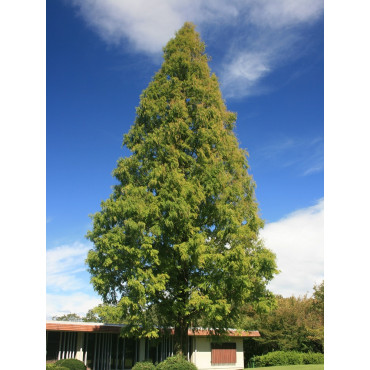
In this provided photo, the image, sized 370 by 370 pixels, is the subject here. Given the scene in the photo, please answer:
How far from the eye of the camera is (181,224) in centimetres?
1255

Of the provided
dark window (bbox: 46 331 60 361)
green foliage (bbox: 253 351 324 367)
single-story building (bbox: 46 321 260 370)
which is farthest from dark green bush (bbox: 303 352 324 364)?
dark window (bbox: 46 331 60 361)

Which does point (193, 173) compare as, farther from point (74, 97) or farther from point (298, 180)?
point (74, 97)

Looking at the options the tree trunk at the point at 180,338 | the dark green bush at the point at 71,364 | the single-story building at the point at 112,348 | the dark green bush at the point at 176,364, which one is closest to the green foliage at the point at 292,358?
the single-story building at the point at 112,348

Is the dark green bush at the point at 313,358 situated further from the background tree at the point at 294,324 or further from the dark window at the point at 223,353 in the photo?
the dark window at the point at 223,353

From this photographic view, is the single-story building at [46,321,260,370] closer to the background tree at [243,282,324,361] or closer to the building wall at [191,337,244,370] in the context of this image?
the building wall at [191,337,244,370]

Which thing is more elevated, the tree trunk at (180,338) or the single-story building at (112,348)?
the tree trunk at (180,338)

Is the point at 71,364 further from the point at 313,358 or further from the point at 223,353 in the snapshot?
the point at 313,358

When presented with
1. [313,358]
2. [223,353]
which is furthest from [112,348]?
[313,358]

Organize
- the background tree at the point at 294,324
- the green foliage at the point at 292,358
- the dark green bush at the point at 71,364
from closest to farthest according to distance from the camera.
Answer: the dark green bush at the point at 71,364, the green foliage at the point at 292,358, the background tree at the point at 294,324

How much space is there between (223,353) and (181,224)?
1674 centimetres

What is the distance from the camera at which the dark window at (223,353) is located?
24.4 m
